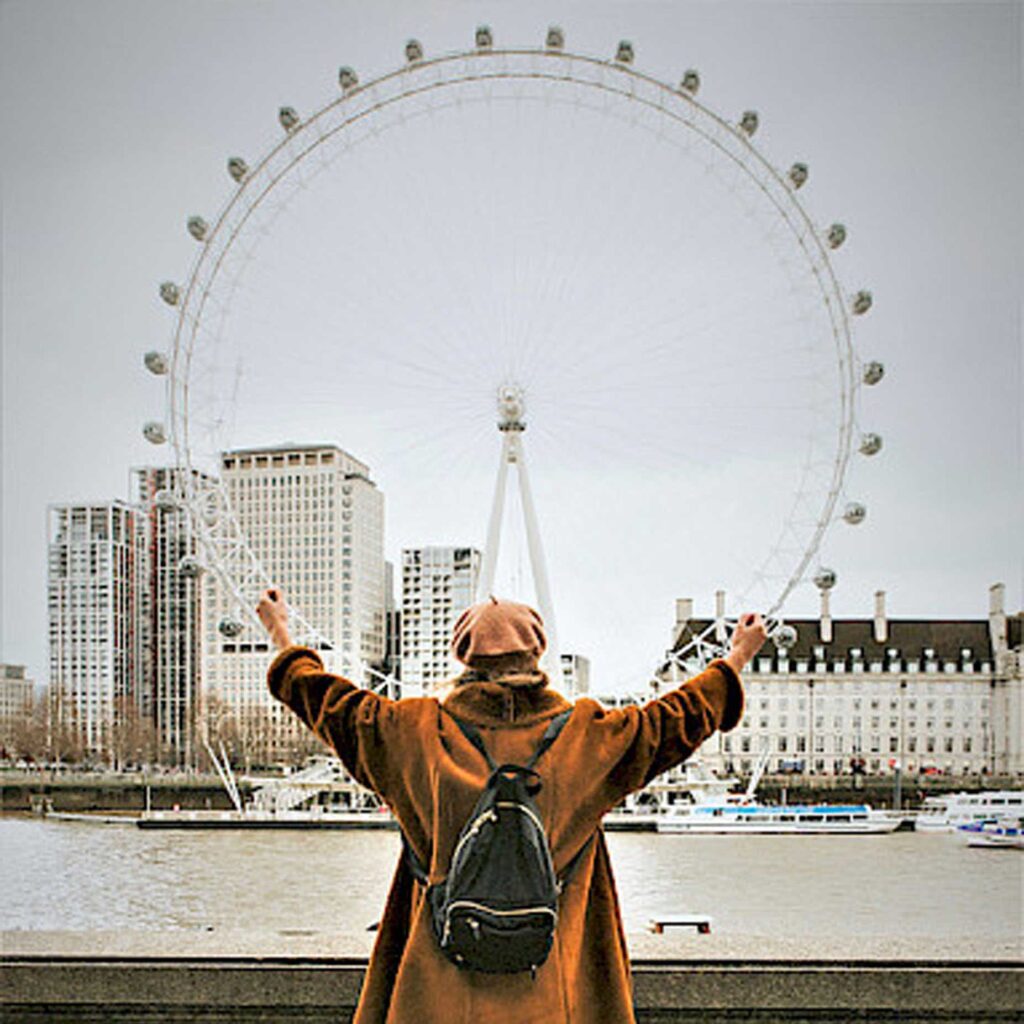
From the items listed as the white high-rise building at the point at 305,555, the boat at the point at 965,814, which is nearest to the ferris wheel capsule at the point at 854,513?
the white high-rise building at the point at 305,555

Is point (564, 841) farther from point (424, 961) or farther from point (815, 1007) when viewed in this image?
point (815, 1007)

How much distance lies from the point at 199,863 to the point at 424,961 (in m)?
33.2

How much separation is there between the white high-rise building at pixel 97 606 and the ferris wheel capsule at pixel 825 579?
8038 cm

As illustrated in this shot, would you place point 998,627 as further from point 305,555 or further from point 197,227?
point 197,227

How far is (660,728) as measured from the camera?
7.97ft

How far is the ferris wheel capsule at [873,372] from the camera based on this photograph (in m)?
20.9

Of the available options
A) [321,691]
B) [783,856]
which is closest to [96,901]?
[783,856]

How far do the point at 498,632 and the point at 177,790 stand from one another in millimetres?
60327

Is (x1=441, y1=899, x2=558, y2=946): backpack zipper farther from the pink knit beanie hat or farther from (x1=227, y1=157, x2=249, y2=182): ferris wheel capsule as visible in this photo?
(x1=227, y1=157, x2=249, y2=182): ferris wheel capsule

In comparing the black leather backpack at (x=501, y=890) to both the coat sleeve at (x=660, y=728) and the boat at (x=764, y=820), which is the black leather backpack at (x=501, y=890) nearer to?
the coat sleeve at (x=660, y=728)

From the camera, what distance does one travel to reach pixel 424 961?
7.76 feet

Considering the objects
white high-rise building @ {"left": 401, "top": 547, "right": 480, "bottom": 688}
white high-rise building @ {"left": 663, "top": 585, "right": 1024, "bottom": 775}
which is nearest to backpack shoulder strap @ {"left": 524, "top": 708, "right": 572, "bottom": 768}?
white high-rise building @ {"left": 401, "top": 547, "right": 480, "bottom": 688}

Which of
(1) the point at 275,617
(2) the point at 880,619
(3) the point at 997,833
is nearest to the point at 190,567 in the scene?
(1) the point at 275,617

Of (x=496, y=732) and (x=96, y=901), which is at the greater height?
(x=496, y=732)
